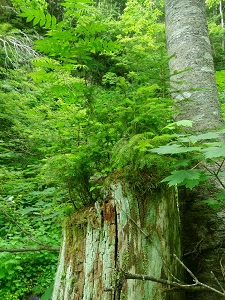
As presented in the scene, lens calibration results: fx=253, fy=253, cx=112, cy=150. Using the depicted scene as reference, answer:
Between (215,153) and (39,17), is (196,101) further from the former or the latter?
(39,17)

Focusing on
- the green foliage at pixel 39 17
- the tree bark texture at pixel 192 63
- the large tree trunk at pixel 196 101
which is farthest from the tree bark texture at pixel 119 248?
the green foliage at pixel 39 17

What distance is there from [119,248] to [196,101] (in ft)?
4.31

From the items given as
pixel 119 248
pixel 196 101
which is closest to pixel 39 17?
pixel 196 101

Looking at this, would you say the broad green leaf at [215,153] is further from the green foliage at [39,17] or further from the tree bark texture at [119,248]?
the green foliage at [39,17]

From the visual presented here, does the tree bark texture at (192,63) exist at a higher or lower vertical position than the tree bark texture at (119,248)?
higher

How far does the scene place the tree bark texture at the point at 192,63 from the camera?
6.48ft

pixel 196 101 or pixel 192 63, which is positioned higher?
pixel 192 63

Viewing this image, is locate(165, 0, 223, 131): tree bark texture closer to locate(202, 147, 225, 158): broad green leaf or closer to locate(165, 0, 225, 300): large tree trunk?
locate(165, 0, 225, 300): large tree trunk

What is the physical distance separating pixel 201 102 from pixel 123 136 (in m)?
0.87

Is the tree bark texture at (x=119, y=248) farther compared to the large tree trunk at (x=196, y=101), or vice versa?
the large tree trunk at (x=196, y=101)

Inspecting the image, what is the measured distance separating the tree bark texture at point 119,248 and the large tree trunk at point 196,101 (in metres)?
0.26

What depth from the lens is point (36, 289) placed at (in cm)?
323

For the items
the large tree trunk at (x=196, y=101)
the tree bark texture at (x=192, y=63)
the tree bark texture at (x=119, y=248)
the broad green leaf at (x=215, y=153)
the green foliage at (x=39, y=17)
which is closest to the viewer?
the broad green leaf at (x=215, y=153)

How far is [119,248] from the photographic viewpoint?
4.10 ft
